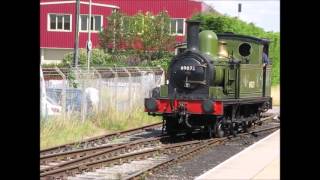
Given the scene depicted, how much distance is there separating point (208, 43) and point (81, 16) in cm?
3013

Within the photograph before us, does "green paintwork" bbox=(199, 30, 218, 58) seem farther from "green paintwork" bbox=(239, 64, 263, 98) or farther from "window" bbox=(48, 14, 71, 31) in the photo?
"window" bbox=(48, 14, 71, 31)

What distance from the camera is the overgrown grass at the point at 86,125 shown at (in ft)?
39.3

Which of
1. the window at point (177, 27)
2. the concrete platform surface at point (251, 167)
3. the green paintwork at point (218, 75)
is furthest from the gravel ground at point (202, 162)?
the window at point (177, 27)

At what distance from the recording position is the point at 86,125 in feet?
46.1

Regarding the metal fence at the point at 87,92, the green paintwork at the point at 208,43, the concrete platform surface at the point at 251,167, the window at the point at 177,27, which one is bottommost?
the concrete platform surface at the point at 251,167

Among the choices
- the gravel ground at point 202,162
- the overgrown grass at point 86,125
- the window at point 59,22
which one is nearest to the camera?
the gravel ground at point 202,162

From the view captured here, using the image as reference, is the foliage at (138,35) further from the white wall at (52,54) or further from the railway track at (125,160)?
the railway track at (125,160)

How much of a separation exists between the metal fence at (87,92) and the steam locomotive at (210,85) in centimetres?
240

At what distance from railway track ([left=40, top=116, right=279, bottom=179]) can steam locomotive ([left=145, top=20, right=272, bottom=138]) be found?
0.63 meters

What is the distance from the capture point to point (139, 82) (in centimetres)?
1944
